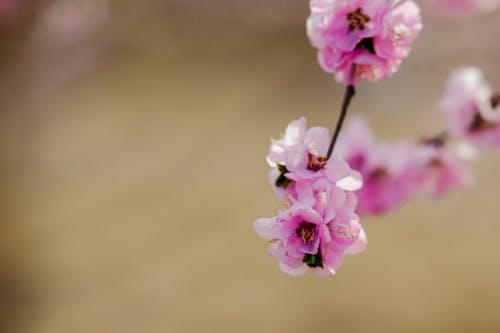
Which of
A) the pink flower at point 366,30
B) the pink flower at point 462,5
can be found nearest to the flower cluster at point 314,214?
the pink flower at point 366,30

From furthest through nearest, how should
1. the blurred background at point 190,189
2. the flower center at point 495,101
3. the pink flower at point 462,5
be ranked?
the blurred background at point 190,189 < the pink flower at point 462,5 < the flower center at point 495,101

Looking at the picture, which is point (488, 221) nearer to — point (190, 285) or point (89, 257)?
point (190, 285)

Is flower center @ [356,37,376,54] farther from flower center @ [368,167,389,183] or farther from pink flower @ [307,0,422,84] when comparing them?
flower center @ [368,167,389,183]

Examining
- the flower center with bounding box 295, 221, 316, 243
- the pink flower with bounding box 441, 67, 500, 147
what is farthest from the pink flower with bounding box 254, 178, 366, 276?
the pink flower with bounding box 441, 67, 500, 147

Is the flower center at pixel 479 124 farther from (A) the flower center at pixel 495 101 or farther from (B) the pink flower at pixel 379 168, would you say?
(B) the pink flower at pixel 379 168

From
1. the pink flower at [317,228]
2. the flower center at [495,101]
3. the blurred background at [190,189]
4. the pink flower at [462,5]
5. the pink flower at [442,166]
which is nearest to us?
the pink flower at [317,228]

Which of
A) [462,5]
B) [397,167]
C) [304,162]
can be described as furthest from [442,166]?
[462,5]
